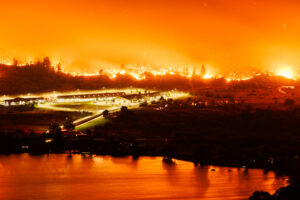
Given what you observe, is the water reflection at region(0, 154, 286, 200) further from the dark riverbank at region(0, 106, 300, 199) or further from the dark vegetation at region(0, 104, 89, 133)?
the dark vegetation at region(0, 104, 89, 133)

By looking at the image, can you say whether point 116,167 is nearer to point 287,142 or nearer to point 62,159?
point 62,159

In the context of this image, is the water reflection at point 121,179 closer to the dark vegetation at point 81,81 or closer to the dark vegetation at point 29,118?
the dark vegetation at point 29,118

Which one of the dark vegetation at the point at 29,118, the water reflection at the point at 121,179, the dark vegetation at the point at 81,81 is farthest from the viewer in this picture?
the dark vegetation at the point at 81,81

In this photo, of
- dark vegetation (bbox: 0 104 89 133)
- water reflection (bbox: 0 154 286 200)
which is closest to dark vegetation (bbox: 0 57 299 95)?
dark vegetation (bbox: 0 104 89 133)

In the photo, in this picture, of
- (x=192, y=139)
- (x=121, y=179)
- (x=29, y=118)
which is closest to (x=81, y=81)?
(x=29, y=118)

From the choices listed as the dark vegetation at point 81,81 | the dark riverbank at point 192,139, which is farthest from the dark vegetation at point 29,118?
the dark vegetation at point 81,81

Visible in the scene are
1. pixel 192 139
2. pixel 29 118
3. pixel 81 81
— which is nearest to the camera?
pixel 192 139

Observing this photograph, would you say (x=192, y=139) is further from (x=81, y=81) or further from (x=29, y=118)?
(x=81, y=81)
